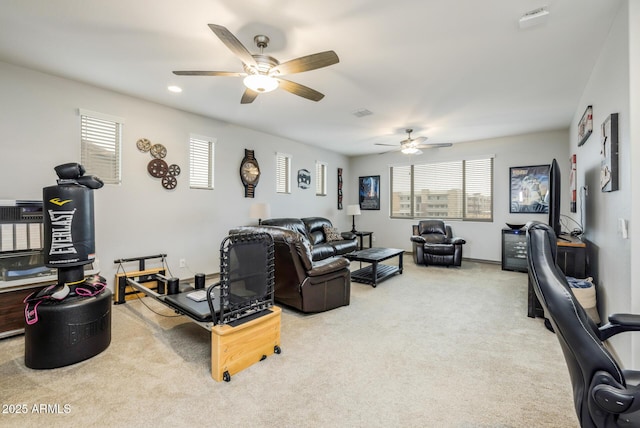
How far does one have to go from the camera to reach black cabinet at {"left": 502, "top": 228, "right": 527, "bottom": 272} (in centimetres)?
559

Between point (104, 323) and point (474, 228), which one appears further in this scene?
point (474, 228)

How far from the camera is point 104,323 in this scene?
8.27 feet

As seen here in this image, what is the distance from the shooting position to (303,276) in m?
3.28

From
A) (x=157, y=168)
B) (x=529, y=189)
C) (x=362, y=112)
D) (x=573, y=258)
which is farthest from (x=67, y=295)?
(x=529, y=189)

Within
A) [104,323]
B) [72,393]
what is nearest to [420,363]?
[72,393]

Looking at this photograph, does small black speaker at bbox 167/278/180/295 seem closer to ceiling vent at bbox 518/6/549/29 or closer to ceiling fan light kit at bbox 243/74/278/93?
ceiling fan light kit at bbox 243/74/278/93

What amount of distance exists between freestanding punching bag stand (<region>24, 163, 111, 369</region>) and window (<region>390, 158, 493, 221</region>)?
263 inches

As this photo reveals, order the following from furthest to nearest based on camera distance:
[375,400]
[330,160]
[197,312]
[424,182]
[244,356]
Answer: [330,160] → [424,182] → [197,312] → [244,356] → [375,400]

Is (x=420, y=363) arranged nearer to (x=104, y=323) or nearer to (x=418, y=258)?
(x=104, y=323)

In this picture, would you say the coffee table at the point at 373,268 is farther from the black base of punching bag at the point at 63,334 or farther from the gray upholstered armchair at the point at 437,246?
the black base of punching bag at the point at 63,334

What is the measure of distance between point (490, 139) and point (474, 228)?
2015 mm

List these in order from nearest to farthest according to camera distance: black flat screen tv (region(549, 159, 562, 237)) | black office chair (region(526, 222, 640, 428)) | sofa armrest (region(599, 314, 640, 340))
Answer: black office chair (region(526, 222, 640, 428)), sofa armrest (region(599, 314, 640, 340)), black flat screen tv (region(549, 159, 562, 237))

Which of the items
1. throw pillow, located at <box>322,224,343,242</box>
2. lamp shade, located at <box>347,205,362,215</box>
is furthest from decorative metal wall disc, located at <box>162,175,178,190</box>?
lamp shade, located at <box>347,205,362,215</box>

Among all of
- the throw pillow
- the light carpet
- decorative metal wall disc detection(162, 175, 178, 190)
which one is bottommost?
the light carpet
